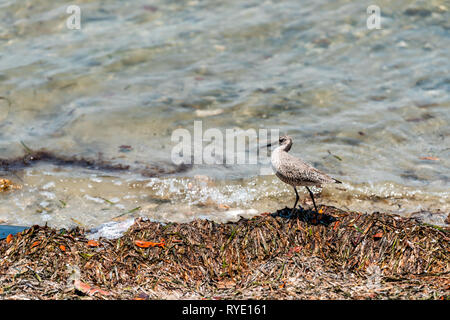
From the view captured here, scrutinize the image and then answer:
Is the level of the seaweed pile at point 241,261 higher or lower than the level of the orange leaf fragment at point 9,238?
lower

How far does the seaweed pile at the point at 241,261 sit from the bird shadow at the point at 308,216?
0.08 ft

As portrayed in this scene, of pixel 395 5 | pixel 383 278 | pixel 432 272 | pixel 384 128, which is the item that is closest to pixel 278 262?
pixel 383 278

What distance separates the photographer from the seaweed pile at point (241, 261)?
470cm

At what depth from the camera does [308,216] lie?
5.85m

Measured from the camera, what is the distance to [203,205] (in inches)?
274

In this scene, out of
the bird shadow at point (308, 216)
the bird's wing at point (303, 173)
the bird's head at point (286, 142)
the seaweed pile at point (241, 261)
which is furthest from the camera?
the bird's head at point (286, 142)

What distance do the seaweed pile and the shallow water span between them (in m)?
0.99

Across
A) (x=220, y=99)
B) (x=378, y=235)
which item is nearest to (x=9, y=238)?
(x=378, y=235)

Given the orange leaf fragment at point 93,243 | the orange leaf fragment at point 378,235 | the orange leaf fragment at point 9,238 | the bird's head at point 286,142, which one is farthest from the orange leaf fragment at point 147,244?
the orange leaf fragment at point 378,235

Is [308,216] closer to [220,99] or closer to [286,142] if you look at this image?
[286,142]

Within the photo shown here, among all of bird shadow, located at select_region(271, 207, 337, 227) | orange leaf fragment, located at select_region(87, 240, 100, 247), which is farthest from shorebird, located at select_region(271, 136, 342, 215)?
orange leaf fragment, located at select_region(87, 240, 100, 247)

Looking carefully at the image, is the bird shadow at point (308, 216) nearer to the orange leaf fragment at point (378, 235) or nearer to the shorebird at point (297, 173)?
the shorebird at point (297, 173)

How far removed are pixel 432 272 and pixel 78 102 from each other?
7334 mm

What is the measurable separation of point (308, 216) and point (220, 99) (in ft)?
15.0
